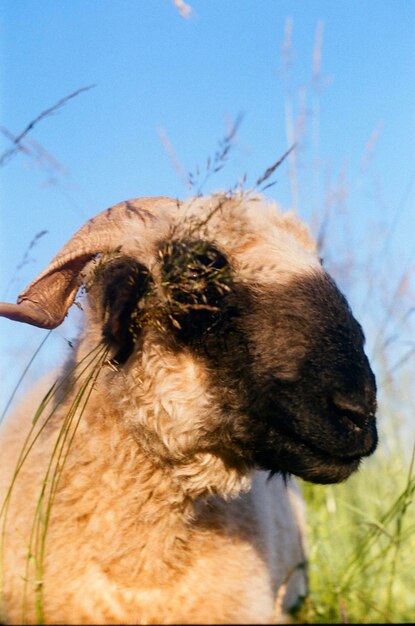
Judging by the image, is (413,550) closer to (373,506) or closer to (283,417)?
(373,506)

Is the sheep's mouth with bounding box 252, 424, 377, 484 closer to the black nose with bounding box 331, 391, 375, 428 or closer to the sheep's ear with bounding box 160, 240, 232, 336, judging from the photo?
the black nose with bounding box 331, 391, 375, 428

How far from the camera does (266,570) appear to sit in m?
3.81

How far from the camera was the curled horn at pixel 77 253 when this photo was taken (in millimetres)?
3240

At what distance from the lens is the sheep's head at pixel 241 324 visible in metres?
2.88

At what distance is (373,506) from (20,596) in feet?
10.1

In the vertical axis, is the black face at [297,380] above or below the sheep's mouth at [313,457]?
above

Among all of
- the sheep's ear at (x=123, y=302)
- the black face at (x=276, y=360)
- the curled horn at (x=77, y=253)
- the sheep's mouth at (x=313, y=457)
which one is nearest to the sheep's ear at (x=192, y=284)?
the black face at (x=276, y=360)

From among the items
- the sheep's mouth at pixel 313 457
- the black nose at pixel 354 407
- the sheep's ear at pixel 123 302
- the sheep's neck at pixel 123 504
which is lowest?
the sheep's neck at pixel 123 504

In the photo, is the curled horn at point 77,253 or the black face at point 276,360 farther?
the curled horn at point 77,253

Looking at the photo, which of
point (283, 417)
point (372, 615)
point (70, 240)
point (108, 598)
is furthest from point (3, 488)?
point (372, 615)

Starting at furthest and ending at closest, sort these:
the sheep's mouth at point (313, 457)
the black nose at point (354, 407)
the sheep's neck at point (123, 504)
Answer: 1. the sheep's neck at point (123, 504)
2. the sheep's mouth at point (313, 457)
3. the black nose at point (354, 407)

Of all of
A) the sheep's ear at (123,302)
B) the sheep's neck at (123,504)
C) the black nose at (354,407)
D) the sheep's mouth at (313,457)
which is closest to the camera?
the black nose at (354,407)

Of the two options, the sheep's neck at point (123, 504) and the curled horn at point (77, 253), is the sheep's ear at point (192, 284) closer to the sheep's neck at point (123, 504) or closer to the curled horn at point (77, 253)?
the curled horn at point (77, 253)

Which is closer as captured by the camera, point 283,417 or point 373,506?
point 283,417
